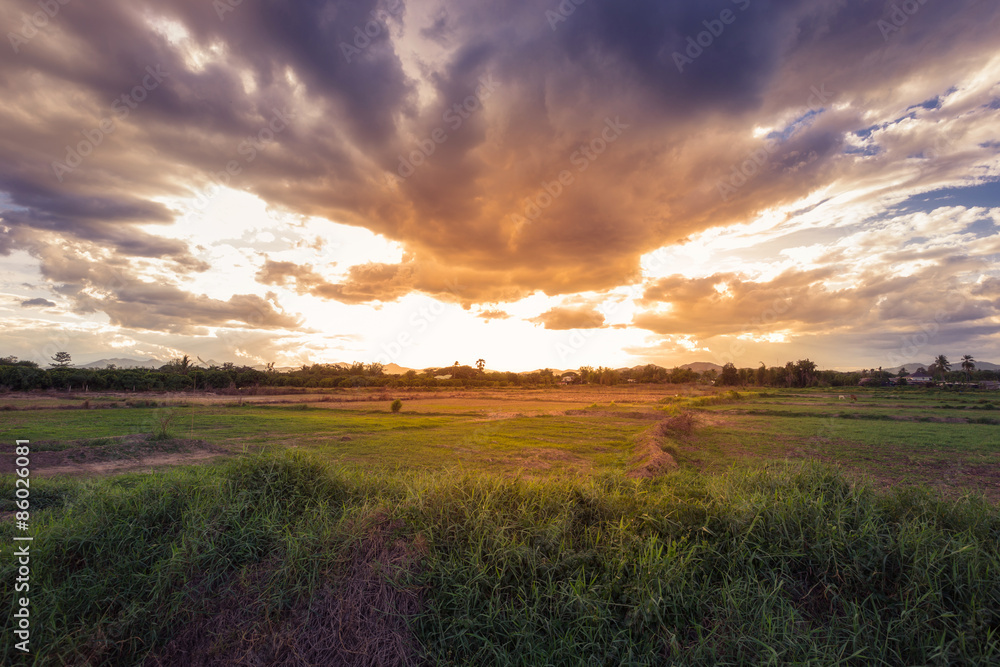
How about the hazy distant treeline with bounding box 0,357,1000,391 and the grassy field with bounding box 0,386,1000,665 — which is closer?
the grassy field with bounding box 0,386,1000,665

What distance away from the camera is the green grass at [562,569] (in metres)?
3.26

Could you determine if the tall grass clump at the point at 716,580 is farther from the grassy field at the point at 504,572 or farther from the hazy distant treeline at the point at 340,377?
the hazy distant treeline at the point at 340,377

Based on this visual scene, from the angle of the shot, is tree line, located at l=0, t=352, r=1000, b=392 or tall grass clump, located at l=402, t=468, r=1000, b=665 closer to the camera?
tall grass clump, located at l=402, t=468, r=1000, b=665

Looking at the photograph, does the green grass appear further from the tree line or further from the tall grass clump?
the tree line

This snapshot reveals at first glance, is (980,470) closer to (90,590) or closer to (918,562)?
(918,562)

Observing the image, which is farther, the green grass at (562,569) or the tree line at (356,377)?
the tree line at (356,377)

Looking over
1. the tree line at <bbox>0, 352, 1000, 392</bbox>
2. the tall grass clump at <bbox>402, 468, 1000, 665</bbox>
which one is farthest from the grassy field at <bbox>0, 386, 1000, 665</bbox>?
the tree line at <bbox>0, 352, 1000, 392</bbox>

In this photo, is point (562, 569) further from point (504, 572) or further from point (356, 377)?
point (356, 377)

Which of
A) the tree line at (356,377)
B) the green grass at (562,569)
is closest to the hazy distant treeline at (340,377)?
the tree line at (356,377)

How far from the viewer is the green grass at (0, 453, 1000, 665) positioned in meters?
3.26

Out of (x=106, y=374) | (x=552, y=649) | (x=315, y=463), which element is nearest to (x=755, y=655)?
(x=552, y=649)

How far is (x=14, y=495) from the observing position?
8.55 meters

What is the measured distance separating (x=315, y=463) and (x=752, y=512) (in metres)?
Result: 4.73

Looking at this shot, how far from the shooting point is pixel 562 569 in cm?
387
